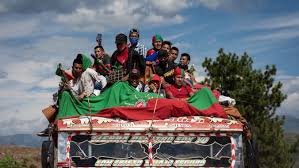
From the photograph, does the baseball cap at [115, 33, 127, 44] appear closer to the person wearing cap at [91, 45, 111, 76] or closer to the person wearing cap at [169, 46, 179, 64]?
the person wearing cap at [91, 45, 111, 76]

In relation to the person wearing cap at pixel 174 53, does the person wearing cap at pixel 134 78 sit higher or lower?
lower

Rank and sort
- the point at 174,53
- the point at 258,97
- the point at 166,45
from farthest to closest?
the point at 258,97 → the point at 174,53 → the point at 166,45

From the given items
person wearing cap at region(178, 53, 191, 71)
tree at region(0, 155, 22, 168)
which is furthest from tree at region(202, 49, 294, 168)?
person wearing cap at region(178, 53, 191, 71)

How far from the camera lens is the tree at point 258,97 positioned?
28641 millimetres

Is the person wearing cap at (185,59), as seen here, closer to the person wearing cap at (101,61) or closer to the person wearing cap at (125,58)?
the person wearing cap at (101,61)

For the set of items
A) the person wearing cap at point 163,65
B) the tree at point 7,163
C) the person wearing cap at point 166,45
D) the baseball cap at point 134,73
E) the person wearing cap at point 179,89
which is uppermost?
the person wearing cap at point 166,45

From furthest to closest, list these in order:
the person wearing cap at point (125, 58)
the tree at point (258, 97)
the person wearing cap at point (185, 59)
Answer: the tree at point (258, 97)
the person wearing cap at point (185, 59)
the person wearing cap at point (125, 58)

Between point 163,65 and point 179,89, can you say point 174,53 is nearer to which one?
point 163,65

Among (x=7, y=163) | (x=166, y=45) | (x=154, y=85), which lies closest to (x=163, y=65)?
(x=166, y=45)

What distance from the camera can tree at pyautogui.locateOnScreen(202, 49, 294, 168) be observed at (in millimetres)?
28641

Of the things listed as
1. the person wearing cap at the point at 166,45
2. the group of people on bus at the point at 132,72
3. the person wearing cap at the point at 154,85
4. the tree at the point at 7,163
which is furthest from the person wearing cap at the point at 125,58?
the tree at the point at 7,163

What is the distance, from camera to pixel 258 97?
2919 centimetres

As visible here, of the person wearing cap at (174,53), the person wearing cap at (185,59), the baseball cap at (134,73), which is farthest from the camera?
the person wearing cap at (185,59)

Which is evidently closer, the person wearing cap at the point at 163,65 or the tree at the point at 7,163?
the person wearing cap at the point at 163,65
